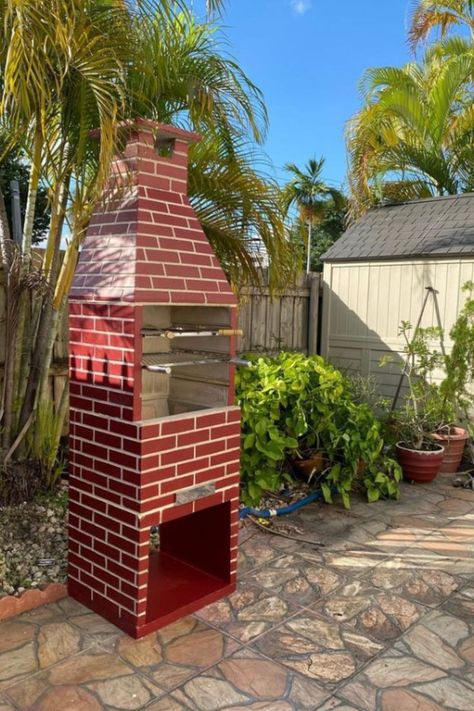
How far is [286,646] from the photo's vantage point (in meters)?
2.45

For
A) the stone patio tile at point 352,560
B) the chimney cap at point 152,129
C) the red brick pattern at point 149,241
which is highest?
the chimney cap at point 152,129

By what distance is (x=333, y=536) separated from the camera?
3615 millimetres

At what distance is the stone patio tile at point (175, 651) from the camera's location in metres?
2.26

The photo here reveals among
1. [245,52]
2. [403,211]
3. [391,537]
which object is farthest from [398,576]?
[403,211]

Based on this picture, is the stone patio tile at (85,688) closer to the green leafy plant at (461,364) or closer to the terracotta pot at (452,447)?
the terracotta pot at (452,447)

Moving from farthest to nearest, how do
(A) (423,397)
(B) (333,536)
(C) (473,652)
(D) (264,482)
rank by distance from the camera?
(A) (423,397) → (D) (264,482) → (B) (333,536) → (C) (473,652)

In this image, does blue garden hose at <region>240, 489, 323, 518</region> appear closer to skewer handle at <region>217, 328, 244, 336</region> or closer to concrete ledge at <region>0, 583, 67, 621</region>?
concrete ledge at <region>0, 583, 67, 621</region>

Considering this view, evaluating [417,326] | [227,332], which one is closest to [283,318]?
[417,326]

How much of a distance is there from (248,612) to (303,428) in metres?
1.47

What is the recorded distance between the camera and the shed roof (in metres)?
5.45

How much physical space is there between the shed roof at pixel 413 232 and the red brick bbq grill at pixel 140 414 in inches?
131

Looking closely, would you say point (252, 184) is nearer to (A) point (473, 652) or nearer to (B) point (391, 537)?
(B) point (391, 537)

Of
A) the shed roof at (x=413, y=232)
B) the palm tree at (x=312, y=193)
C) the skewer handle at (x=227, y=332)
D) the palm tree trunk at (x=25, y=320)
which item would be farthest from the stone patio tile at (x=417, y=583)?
the palm tree at (x=312, y=193)

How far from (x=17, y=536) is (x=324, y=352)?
4012 millimetres
